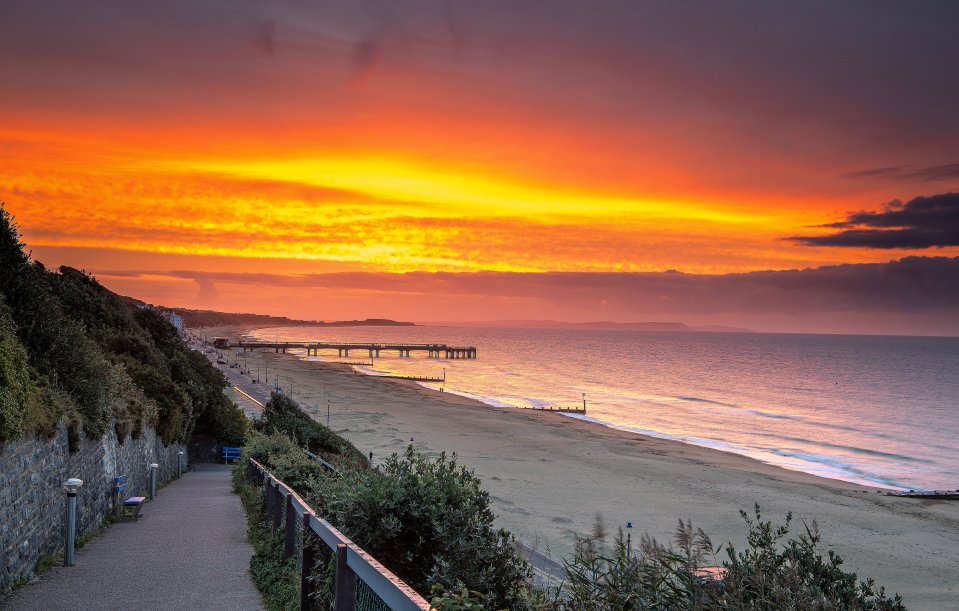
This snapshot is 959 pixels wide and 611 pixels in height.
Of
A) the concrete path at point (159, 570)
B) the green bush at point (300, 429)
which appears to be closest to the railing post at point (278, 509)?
the concrete path at point (159, 570)

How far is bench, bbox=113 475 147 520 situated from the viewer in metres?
13.7

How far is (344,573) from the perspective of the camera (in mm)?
4848

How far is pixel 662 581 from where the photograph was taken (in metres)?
4.88

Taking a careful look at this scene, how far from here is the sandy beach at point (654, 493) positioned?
2245 cm

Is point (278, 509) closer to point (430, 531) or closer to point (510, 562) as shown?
point (430, 531)

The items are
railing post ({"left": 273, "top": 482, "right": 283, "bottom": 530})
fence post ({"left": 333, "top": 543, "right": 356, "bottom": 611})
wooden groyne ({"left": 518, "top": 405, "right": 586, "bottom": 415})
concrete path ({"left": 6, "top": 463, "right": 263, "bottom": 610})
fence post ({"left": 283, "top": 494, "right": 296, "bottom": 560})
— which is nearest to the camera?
fence post ({"left": 333, "top": 543, "right": 356, "bottom": 611})

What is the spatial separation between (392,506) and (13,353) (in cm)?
644

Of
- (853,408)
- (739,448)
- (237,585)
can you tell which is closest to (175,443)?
(237,585)

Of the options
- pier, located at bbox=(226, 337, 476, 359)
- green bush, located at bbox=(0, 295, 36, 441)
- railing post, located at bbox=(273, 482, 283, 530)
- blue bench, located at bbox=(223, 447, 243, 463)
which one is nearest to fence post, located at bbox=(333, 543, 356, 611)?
green bush, located at bbox=(0, 295, 36, 441)

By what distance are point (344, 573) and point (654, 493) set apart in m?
26.7

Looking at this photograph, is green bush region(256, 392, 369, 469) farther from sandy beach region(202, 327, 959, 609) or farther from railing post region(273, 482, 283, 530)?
railing post region(273, 482, 283, 530)

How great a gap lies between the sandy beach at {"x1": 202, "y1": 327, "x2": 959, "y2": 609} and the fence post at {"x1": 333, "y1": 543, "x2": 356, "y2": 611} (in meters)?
14.0

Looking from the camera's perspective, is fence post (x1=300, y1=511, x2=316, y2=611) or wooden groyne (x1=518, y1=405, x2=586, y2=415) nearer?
fence post (x1=300, y1=511, x2=316, y2=611)

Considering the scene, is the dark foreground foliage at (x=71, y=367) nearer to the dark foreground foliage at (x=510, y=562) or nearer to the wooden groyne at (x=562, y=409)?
the dark foreground foliage at (x=510, y=562)
